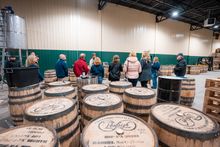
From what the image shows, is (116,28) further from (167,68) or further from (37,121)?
(37,121)

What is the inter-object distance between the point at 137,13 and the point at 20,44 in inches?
372

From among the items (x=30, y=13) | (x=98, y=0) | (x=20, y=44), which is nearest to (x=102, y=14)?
(x=98, y=0)

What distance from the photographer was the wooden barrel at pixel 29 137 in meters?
1.04

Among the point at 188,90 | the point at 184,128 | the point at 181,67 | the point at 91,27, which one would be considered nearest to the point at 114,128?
the point at 184,128

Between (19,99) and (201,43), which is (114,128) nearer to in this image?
(19,99)

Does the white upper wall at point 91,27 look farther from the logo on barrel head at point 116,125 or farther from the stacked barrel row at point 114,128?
the logo on barrel head at point 116,125

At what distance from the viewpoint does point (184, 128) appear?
1202mm

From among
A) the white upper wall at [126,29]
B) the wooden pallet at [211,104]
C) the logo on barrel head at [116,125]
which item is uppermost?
the white upper wall at [126,29]

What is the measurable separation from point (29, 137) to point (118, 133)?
0.84 m

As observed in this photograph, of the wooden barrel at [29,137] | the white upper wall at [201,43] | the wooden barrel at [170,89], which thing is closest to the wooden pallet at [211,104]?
the wooden barrel at [170,89]

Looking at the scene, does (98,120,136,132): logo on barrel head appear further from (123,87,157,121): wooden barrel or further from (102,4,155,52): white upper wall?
(102,4,155,52): white upper wall

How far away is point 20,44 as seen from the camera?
5.73m

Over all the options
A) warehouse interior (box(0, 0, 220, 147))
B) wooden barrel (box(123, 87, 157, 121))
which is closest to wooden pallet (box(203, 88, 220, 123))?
warehouse interior (box(0, 0, 220, 147))

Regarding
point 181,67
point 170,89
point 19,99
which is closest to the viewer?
point 19,99
